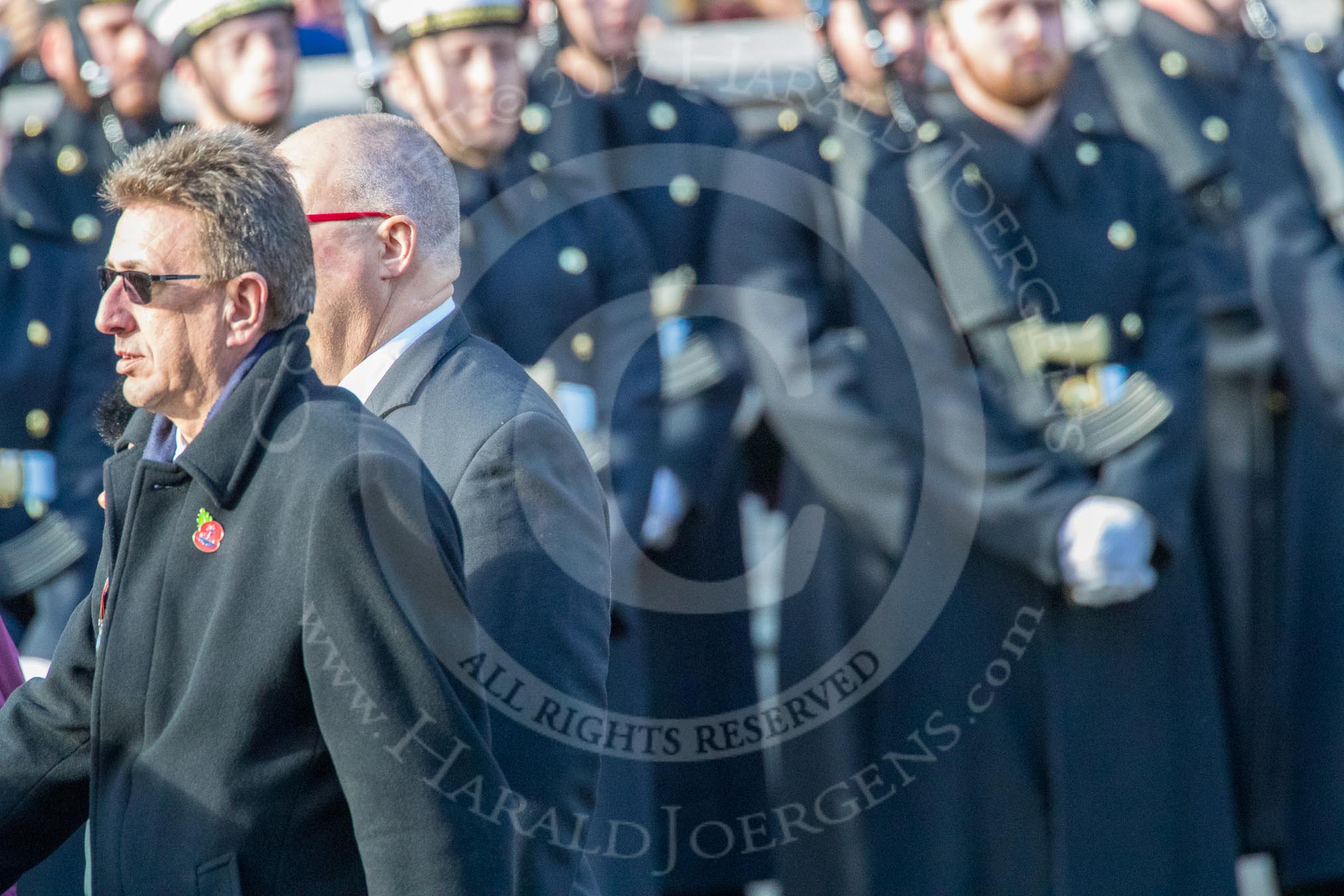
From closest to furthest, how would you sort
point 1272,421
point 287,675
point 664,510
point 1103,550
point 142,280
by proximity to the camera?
point 287,675 → point 142,280 → point 1103,550 → point 664,510 → point 1272,421

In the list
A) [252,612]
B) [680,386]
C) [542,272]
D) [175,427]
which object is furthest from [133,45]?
[252,612]

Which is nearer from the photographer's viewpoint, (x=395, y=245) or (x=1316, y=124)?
(x=395, y=245)

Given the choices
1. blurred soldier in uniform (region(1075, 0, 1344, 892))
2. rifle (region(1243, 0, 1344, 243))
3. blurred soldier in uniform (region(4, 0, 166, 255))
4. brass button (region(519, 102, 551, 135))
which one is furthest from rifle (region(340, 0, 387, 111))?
rifle (region(1243, 0, 1344, 243))

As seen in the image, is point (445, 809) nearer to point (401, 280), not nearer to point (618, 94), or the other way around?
point (401, 280)

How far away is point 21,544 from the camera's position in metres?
3.95

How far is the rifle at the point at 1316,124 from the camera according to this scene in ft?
14.3

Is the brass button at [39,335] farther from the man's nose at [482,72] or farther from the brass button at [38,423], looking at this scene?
the man's nose at [482,72]

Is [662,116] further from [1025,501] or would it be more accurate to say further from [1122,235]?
[1025,501]

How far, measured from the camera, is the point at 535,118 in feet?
13.6

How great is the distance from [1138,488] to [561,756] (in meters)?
1.93

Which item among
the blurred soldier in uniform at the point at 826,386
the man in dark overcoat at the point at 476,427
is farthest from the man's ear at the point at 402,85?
the man in dark overcoat at the point at 476,427

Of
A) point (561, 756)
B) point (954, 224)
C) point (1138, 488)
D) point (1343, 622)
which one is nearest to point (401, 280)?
point (561, 756)

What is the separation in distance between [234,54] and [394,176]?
1787 millimetres

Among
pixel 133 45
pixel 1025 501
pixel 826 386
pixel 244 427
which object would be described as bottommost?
pixel 1025 501
